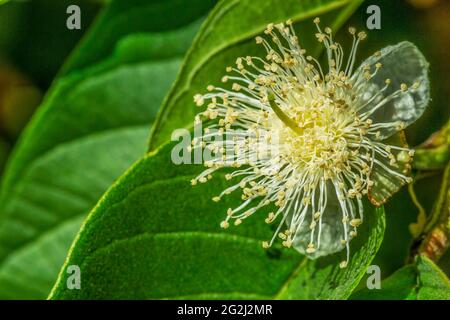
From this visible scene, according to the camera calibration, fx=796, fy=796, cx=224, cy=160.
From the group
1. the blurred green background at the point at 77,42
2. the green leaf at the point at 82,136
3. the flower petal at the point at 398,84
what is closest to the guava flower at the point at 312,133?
the flower petal at the point at 398,84

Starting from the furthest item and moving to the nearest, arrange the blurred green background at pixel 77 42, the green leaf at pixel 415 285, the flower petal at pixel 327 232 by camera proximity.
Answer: the blurred green background at pixel 77 42 < the flower petal at pixel 327 232 < the green leaf at pixel 415 285

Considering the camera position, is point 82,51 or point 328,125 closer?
point 328,125

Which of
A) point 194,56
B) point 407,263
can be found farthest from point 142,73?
point 407,263

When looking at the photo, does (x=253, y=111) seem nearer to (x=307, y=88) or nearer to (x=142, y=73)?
(x=307, y=88)

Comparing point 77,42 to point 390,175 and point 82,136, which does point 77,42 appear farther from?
point 390,175

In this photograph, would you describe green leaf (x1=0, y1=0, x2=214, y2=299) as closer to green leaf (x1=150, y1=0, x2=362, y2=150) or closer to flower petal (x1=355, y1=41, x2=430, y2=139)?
green leaf (x1=150, y1=0, x2=362, y2=150)

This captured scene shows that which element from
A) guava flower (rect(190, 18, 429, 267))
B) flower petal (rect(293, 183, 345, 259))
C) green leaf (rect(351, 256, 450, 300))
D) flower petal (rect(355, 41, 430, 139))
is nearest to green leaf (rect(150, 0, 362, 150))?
guava flower (rect(190, 18, 429, 267))

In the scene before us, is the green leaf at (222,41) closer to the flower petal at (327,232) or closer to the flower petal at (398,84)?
the flower petal at (398,84)
